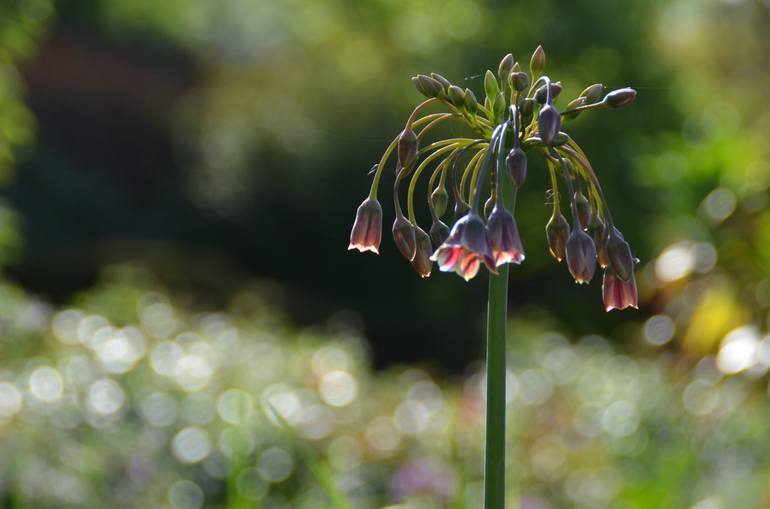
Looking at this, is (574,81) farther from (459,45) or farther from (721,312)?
(721,312)

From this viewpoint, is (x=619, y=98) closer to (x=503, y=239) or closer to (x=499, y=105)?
(x=499, y=105)

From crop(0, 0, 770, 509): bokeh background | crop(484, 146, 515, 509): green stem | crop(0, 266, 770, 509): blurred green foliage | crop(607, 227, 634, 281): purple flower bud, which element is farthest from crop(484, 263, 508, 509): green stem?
crop(0, 266, 770, 509): blurred green foliage

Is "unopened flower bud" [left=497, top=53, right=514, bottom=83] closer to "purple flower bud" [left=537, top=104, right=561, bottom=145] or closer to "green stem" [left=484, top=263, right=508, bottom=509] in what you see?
"purple flower bud" [left=537, top=104, right=561, bottom=145]

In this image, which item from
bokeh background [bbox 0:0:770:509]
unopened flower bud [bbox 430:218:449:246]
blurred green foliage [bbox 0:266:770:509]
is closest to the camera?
unopened flower bud [bbox 430:218:449:246]

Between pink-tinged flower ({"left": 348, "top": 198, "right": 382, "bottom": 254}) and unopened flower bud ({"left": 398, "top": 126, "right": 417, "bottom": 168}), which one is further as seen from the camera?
pink-tinged flower ({"left": 348, "top": 198, "right": 382, "bottom": 254})

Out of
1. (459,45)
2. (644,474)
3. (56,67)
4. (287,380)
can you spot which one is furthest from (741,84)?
(644,474)

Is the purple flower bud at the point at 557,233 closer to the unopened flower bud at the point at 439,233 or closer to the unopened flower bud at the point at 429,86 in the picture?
the unopened flower bud at the point at 439,233
